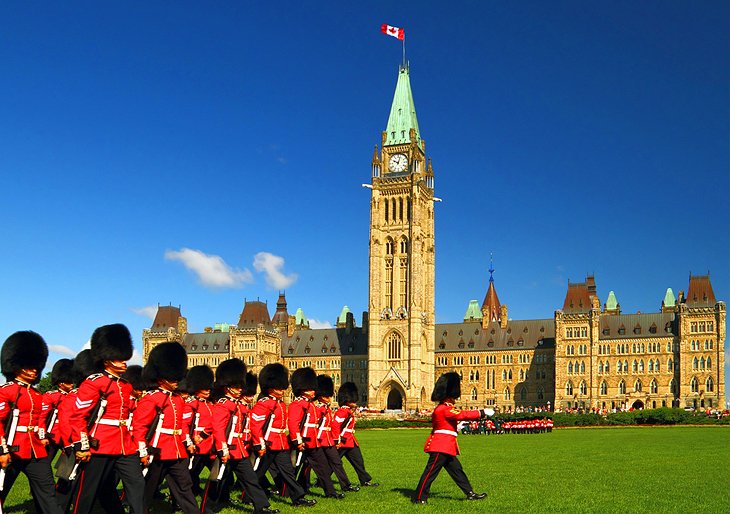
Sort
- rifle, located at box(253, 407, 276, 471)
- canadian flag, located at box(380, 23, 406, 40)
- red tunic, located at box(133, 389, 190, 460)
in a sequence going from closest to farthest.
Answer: red tunic, located at box(133, 389, 190, 460), rifle, located at box(253, 407, 276, 471), canadian flag, located at box(380, 23, 406, 40)

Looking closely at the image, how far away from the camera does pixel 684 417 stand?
61.6 m

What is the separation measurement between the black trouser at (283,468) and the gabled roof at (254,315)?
115917 mm

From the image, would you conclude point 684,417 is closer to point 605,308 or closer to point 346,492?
point 346,492

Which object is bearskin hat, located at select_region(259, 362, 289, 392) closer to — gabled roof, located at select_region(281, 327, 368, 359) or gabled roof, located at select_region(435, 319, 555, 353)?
gabled roof, located at select_region(435, 319, 555, 353)

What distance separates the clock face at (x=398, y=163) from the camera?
12019 cm

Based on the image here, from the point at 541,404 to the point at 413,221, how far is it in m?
29.9

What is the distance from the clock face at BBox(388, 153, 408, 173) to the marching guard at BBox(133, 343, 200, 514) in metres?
107

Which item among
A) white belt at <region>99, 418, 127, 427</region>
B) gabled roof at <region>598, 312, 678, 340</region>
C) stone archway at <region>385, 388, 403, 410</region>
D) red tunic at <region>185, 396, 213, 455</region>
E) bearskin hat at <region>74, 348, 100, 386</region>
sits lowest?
stone archway at <region>385, 388, 403, 410</region>

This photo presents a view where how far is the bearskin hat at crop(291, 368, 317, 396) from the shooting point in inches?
756

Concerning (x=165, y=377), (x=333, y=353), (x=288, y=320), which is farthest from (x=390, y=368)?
(x=165, y=377)

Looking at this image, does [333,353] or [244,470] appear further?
[333,353]

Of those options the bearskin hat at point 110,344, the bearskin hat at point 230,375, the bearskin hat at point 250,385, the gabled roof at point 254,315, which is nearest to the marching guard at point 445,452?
the bearskin hat at point 230,375

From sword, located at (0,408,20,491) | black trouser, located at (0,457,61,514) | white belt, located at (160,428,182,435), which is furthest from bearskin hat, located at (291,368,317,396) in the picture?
sword, located at (0,408,20,491)

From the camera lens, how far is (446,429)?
55.6 ft
